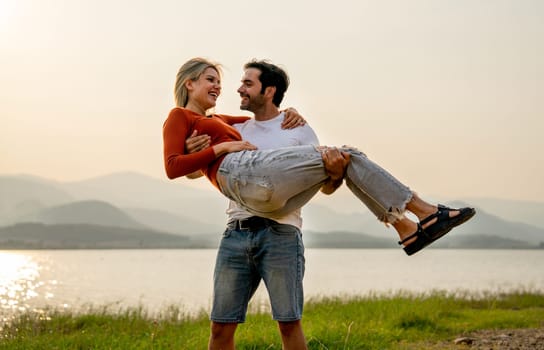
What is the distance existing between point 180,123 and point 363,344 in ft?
12.1

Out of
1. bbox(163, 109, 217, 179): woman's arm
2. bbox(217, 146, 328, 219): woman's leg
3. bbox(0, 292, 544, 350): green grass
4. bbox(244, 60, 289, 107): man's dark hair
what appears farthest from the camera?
bbox(0, 292, 544, 350): green grass

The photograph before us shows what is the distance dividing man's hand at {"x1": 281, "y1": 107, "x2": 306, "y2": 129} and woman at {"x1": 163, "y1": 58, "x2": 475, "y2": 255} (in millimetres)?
409

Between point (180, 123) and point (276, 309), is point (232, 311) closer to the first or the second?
point (276, 309)

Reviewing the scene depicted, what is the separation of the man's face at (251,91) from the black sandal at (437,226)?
1370mm

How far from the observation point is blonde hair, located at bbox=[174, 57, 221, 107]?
169 inches

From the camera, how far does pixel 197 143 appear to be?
3953 mm

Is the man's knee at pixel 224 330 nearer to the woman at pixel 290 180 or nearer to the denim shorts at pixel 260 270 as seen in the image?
the denim shorts at pixel 260 270

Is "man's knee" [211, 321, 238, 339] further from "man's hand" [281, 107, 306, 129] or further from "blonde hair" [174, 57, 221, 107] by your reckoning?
"blonde hair" [174, 57, 221, 107]

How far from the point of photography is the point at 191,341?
6953 mm

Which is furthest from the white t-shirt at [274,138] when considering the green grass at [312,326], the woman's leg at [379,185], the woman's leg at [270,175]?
the green grass at [312,326]

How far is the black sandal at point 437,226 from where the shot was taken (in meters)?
3.76

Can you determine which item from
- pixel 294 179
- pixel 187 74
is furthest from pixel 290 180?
pixel 187 74

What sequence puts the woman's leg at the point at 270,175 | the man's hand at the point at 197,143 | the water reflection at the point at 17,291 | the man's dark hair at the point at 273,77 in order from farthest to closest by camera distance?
the water reflection at the point at 17,291
the man's dark hair at the point at 273,77
the man's hand at the point at 197,143
the woman's leg at the point at 270,175

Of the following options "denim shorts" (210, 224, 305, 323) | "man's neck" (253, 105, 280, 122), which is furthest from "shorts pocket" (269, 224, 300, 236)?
"man's neck" (253, 105, 280, 122)
